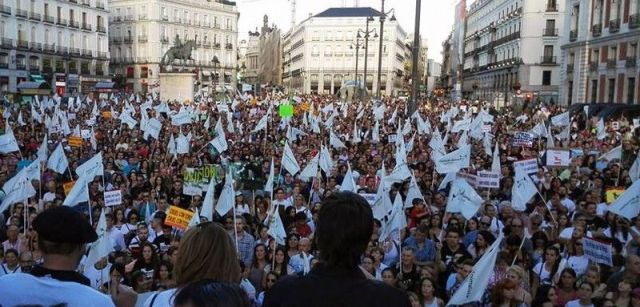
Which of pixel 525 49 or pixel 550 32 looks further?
pixel 525 49

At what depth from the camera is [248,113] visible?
32.0 m

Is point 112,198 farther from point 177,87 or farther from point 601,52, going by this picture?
point 601,52

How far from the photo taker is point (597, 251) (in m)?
7.43

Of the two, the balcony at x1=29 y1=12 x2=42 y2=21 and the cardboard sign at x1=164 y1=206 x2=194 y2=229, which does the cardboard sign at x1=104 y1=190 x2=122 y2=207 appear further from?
the balcony at x1=29 y1=12 x2=42 y2=21

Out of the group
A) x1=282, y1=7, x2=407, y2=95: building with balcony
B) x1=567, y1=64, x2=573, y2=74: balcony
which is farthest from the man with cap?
x1=282, y1=7, x2=407, y2=95: building with balcony

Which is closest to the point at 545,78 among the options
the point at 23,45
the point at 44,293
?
the point at 23,45

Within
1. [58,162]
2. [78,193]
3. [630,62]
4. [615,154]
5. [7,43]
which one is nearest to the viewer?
[78,193]

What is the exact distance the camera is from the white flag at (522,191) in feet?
35.2

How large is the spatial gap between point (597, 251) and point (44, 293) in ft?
20.3

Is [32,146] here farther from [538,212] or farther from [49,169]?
[538,212]

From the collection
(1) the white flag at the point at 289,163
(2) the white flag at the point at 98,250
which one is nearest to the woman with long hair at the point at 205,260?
(2) the white flag at the point at 98,250

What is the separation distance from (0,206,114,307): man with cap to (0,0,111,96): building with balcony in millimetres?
61953

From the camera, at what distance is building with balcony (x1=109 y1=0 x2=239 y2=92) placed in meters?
87.6

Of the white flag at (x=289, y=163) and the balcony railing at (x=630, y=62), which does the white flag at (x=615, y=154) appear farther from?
the balcony railing at (x=630, y=62)
